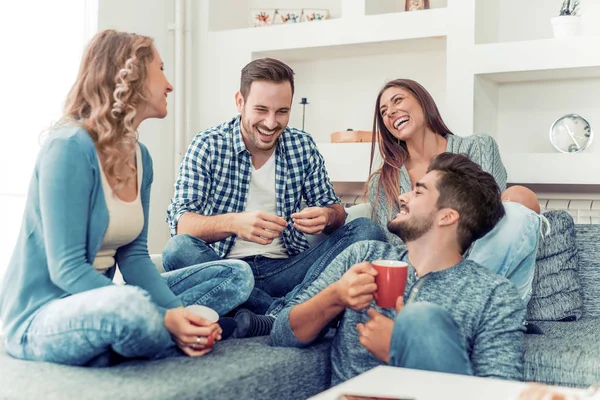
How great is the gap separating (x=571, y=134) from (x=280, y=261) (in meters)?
1.67

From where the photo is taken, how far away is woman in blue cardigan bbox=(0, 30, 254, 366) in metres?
1.61

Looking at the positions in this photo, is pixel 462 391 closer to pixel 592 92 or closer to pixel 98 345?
pixel 98 345

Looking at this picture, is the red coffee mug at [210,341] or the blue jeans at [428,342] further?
the red coffee mug at [210,341]

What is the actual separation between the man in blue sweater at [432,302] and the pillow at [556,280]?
0.69 metres

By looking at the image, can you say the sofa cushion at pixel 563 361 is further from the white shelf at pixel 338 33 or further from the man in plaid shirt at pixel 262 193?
the white shelf at pixel 338 33

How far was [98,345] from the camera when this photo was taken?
5.25 ft

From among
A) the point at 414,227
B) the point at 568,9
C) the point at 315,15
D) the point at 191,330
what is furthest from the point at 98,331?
the point at 315,15

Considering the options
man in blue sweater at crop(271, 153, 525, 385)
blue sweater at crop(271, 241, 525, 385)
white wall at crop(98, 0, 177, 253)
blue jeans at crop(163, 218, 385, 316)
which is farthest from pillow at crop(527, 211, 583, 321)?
white wall at crop(98, 0, 177, 253)

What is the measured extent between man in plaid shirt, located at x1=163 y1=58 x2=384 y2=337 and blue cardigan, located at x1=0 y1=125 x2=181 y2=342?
738 millimetres

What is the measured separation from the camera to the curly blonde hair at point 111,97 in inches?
70.0

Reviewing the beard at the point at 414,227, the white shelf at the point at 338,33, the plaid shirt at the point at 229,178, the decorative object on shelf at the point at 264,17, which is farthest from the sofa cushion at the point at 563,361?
the decorative object on shelf at the point at 264,17

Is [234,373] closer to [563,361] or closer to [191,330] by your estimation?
[191,330]

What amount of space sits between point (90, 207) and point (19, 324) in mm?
321

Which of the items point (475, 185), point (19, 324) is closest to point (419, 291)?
point (475, 185)
